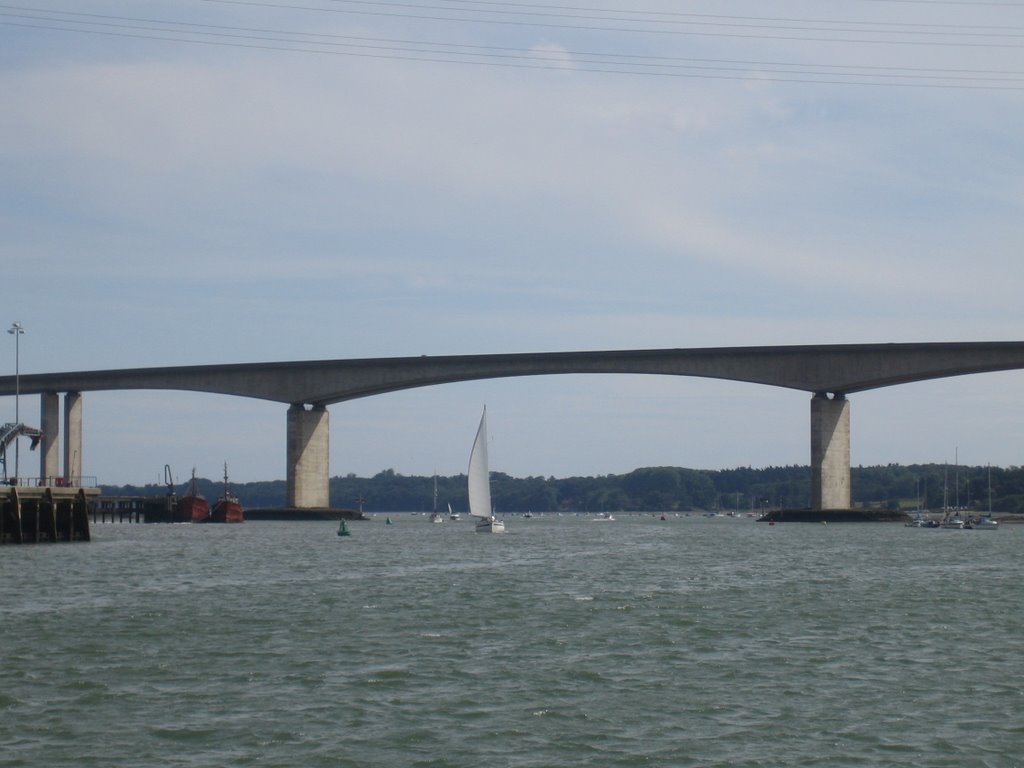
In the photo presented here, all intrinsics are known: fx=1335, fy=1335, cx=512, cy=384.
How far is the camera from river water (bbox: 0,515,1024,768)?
17.2 metres

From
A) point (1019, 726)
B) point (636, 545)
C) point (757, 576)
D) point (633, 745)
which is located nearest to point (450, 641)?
point (633, 745)

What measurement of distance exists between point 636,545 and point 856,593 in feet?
121

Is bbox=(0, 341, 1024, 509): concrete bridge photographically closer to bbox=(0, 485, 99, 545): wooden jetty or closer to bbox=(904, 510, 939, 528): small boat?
bbox=(904, 510, 939, 528): small boat

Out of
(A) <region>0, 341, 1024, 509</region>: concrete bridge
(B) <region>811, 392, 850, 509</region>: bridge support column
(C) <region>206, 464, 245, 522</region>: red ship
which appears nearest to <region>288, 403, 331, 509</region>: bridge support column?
(A) <region>0, 341, 1024, 509</region>: concrete bridge

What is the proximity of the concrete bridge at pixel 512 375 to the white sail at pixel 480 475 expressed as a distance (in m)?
27.9

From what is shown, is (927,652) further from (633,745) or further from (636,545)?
(636,545)

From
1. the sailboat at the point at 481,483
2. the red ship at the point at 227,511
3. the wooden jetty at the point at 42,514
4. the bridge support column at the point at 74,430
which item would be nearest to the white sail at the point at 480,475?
the sailboat at the point at 481,483

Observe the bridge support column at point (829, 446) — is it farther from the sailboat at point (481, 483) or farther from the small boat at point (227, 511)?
the small boat at point (227, 511)

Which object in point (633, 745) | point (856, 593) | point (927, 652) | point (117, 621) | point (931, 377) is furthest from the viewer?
point (931, 377)

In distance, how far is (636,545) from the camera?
76.3m

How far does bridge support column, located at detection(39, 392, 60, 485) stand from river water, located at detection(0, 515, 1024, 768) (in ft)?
291

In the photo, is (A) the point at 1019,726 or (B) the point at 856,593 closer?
(A) the point at 1019,726

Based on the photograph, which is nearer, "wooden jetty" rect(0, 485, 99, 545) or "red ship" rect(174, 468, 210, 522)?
"wooden jetty" rect(0, 485, 99, 545)

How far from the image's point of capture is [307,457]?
122875 millimetres
